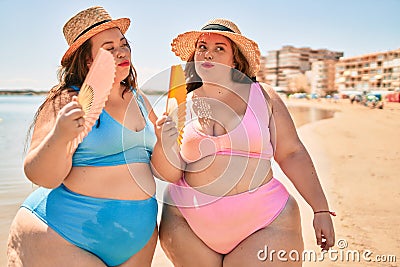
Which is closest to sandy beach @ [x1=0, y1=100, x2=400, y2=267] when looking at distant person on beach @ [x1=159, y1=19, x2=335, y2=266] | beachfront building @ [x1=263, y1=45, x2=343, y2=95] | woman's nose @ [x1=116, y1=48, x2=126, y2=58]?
distant person on beach @ [x1=159, y1=19, x2=335, y2=266]

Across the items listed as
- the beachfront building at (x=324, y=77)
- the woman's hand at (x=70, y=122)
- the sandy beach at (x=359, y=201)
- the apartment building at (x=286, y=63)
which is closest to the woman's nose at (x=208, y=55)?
the woman's hand at (x=70, y=122)

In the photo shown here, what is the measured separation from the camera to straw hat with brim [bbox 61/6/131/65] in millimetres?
2135

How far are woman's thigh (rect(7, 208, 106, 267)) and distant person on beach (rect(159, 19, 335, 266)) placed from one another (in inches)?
21.7

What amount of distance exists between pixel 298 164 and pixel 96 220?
119cm

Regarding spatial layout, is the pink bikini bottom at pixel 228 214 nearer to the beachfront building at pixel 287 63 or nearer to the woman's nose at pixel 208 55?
the woman's nose at pixel 208 55

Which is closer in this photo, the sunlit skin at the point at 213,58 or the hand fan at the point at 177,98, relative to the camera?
the hand fan at the point at 177,98

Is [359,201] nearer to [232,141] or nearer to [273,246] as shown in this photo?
[273,246]

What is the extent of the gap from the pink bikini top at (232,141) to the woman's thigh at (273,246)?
1.27ft

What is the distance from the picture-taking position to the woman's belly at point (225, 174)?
7.27 feet

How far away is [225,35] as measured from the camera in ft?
7.67

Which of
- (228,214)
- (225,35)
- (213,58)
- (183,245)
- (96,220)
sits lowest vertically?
(183,245)

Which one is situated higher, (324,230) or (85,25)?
(85,25)

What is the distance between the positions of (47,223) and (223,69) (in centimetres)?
124

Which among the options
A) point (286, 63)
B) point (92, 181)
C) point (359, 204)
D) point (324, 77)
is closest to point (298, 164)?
point (92, 181)
